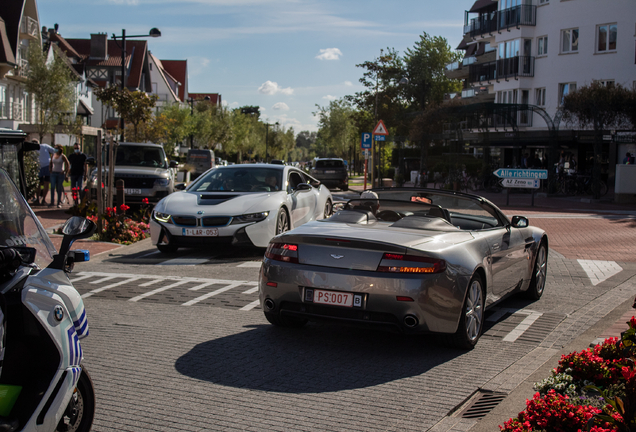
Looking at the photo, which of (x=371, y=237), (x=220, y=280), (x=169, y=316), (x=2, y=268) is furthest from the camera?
(x=220, y=280)

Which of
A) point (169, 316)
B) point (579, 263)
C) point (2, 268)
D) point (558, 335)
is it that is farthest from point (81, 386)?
point (579, 263)

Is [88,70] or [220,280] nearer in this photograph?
[220,280]

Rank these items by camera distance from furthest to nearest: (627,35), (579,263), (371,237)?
(627,35) → (579,263) → (371,237)

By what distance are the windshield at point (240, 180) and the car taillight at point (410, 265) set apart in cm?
711

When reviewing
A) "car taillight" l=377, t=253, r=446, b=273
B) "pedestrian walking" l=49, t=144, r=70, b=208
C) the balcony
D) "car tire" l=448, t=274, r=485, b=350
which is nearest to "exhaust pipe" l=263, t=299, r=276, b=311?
"car taillight" l=377, t=253, r=446, b=273

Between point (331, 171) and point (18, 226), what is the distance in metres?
34.9

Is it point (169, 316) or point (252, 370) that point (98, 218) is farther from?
point (252, 370)

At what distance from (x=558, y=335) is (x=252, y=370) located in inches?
111

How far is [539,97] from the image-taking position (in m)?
47.9

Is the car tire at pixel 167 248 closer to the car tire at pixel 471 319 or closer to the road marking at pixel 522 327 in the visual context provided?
the road marking at pixel 522 327

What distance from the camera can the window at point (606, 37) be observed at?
41562 mm

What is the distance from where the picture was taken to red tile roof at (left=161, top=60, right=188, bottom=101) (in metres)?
114

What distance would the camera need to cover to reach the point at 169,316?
682 centimetres

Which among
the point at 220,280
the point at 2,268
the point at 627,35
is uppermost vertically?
the point at 627,35
